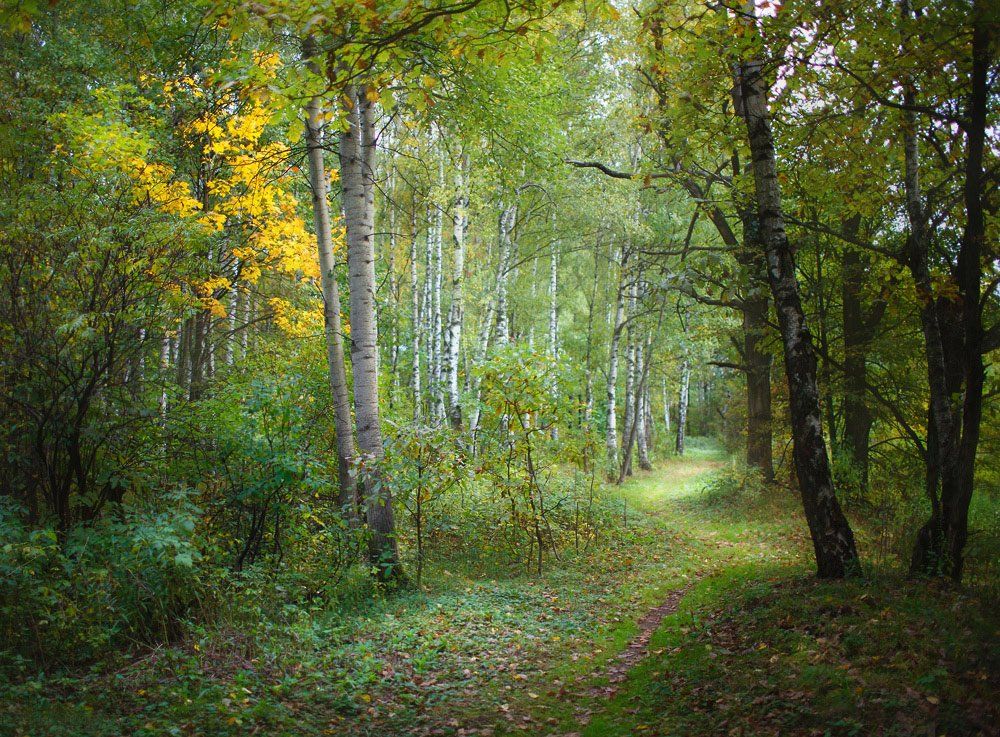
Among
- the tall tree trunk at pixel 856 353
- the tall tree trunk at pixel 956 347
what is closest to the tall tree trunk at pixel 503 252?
the tall tree trunk at pixel 856 353

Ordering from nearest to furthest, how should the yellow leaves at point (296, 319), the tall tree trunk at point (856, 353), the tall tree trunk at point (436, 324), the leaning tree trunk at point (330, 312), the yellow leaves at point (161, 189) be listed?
the yellow leaves at point (161, 189) → the leaning tree trunk at point (330, 312) → the tall tree trunk at point (856, 353) → the yellow leaves at point (296, 319) → the tall tree trunk at point (436, 324)

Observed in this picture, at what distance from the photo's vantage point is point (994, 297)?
8.83 meters

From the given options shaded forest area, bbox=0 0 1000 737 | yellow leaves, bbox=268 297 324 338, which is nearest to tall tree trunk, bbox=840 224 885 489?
shaded forest area, bbox=0 0 1000 737

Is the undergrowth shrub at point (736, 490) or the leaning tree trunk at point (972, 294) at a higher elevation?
the leaning tree trunk at point (972, 294)

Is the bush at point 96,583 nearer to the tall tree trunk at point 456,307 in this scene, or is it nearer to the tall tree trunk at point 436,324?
the tall tree trunk at point 456,307

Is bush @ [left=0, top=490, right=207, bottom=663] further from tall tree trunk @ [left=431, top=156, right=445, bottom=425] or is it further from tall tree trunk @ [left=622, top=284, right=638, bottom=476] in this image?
tall tree trunk @ [left=622, top=284, right=638, bottom=476]

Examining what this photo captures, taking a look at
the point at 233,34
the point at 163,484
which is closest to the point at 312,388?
the point at 163,484

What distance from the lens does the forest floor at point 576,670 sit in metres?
4.09

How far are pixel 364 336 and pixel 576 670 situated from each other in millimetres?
4472

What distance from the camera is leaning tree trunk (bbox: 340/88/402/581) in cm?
784

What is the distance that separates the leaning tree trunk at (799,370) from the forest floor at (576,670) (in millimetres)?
428

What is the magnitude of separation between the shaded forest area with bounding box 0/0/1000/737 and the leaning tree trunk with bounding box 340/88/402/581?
0.04m

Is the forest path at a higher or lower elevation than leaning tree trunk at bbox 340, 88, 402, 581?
lower

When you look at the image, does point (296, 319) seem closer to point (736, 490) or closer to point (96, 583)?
point (96, 583)
